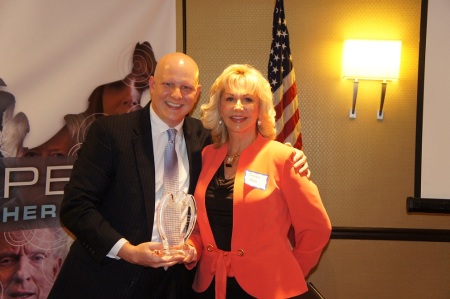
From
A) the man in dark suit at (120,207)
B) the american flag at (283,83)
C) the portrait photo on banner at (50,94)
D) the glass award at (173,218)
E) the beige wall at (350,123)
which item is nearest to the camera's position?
the glass award at (173,218)

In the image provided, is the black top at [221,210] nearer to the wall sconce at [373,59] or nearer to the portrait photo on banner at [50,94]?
the portrait photo on banner at [50,94]

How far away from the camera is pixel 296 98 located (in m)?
3.29

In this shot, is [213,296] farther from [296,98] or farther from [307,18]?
[307,18]

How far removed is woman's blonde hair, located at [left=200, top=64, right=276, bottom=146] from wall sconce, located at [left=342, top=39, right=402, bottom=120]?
1318 millimetres

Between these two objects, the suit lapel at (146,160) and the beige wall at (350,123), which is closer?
the suit lapel at (146,160)

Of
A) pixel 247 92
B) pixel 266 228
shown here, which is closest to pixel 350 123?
pixel 247 92

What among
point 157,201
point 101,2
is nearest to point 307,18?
point 101,2

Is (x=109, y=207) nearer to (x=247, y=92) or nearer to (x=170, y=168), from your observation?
(x=170, y=168)

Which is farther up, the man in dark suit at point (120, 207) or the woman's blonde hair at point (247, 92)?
the woman's blonde hair at point (247, 92)

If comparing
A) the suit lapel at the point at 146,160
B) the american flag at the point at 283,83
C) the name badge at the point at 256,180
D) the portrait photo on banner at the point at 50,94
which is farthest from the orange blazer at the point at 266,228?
the portrait photo on banner at the point at 50,94

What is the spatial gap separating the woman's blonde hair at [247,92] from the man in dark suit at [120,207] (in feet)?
0.54

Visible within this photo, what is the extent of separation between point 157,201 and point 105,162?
286 mm

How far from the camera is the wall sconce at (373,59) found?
10.7 ft

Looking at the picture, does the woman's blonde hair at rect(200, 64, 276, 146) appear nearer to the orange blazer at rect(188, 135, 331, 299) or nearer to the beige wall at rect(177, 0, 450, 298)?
the orange blazer at rect(188, 135, 331, 299)
